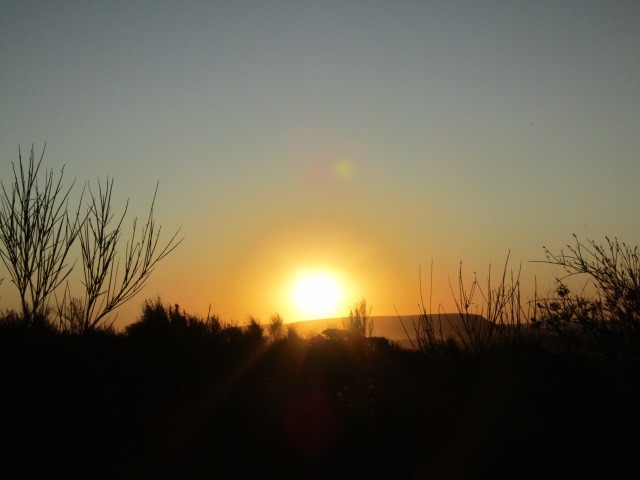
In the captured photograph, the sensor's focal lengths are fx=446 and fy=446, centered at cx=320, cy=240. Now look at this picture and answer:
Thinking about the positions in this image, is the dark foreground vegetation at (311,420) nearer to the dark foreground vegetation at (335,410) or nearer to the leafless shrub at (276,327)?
the dark foreground vegetation at (335,410)

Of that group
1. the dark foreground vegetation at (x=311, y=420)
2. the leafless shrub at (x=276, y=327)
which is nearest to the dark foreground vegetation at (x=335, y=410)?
the dark foreground vegetation at (x=311, y=420)

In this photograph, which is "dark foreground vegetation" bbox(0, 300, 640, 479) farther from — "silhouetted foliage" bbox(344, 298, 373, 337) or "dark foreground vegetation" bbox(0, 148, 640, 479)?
"silhouetted foliage" bbox(344, 298, 373, 337)

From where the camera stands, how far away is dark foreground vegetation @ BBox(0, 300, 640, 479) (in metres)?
5.15

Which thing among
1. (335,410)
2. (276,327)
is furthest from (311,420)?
(276,327)

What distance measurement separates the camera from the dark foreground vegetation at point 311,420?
203 inches

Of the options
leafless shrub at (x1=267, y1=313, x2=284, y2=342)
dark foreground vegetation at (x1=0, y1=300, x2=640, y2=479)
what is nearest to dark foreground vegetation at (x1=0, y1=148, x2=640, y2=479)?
dark foreground vegetation at (x1=0, y1=300, x2=640, y2=479)

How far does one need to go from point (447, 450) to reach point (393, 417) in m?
1.09

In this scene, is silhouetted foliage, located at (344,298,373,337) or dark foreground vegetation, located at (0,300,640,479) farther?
silhouetted foliage, located at (344,298,373,337)

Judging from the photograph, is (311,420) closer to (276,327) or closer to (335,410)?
(335,410)

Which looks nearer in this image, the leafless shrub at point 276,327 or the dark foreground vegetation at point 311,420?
the dark foreground vegetation at point 311,420

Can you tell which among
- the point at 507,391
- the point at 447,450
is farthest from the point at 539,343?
the point at 447,450

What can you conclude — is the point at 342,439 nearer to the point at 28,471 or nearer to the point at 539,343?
the point at 539,343

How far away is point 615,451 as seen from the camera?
486 cm

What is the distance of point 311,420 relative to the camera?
7.52m
